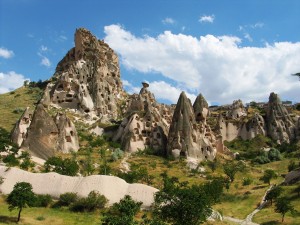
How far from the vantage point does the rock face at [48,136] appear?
58844 millimetres

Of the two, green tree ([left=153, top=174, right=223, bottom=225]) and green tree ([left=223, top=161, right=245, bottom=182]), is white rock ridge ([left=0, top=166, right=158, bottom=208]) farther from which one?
green tree ([left=223, top=161, right=245, bottom=182])

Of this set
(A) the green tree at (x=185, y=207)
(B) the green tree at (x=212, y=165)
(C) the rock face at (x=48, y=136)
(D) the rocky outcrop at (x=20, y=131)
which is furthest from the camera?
(B) the green tree at (x=212, y=165)

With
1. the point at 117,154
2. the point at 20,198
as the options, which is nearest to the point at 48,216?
the point at 20,198

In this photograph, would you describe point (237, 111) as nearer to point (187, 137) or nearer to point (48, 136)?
point (187, 137)

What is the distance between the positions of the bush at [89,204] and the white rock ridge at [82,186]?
52.0 inches

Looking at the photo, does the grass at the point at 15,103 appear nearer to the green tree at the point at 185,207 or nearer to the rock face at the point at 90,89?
the rock face at the point at 90,89

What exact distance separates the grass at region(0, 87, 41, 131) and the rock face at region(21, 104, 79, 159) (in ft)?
44.3

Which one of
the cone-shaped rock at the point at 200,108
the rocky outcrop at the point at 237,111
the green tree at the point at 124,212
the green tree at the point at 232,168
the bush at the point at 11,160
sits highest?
the rocky outcrop at the point at 237,111

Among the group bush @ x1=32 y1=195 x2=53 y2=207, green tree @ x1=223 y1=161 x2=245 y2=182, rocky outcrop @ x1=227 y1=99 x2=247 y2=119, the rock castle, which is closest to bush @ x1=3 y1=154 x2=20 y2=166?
the rock castle

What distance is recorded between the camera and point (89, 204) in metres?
39.2

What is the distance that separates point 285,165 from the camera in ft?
236

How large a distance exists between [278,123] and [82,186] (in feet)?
209

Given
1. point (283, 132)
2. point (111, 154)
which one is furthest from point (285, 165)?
point (111, 154)

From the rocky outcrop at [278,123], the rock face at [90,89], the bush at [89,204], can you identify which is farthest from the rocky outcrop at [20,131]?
the rocky outcrop at [278,123]
